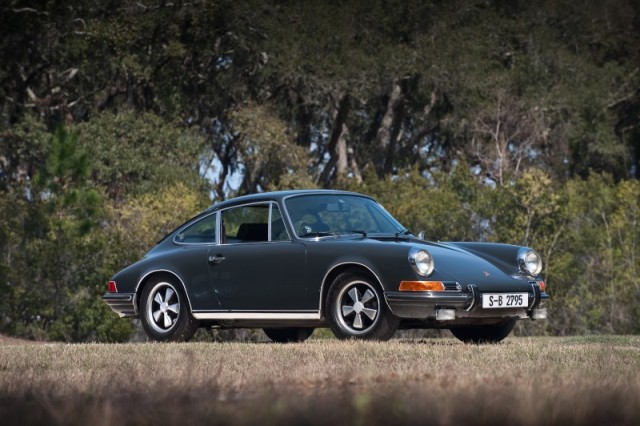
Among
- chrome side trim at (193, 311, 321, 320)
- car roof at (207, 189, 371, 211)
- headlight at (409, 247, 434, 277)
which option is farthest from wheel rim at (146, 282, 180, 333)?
headlight at (409, 247, 434, 277)

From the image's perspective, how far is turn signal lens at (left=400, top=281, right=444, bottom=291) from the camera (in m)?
10.5

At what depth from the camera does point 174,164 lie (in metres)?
43.8

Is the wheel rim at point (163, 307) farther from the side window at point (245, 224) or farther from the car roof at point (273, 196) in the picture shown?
the car roof at point (273, 196)

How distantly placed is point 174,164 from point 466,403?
3894cm

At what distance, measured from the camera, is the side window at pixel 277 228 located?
1163 centimetres

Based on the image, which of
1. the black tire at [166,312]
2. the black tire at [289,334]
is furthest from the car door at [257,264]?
the black tire at [289,334]

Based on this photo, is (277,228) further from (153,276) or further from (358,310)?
(153,276)

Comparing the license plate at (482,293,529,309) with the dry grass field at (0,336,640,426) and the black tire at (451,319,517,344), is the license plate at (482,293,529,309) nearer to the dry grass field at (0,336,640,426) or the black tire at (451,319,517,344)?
the black tire at (451,319,517,344)

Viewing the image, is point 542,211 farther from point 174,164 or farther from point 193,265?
point 193,265

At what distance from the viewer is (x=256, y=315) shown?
11570mm

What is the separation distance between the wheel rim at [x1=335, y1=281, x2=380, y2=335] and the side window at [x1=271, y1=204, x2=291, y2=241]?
102 cm

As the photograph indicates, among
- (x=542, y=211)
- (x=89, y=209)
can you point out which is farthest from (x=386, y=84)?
(x=89, y=209)

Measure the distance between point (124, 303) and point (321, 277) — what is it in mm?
2606

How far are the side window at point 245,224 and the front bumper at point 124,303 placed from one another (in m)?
1.25
